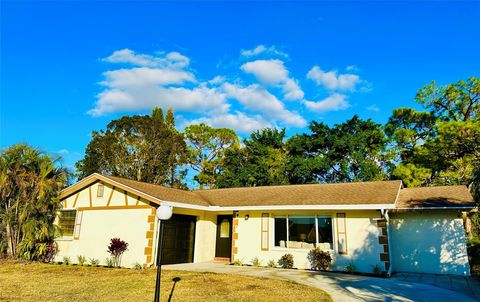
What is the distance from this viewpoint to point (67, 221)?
49.9ft

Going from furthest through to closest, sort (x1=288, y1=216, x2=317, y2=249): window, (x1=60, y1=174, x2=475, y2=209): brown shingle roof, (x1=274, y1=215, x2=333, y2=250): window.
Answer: (x1=288, y1=216, x2=317, y2=249): window < (x1=274, y1=215, x2=333, y2=250): window < (x1=60, y1=174, x2=475, y2=209): brown shingle roof

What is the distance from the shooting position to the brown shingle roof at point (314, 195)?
1220 cm

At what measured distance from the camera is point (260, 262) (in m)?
13.3

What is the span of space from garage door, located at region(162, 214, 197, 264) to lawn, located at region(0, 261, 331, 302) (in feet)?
5.45

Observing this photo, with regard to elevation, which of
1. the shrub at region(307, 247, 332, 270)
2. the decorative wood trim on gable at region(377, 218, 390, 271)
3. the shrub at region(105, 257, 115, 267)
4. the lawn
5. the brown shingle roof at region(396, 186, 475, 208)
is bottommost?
the lawn

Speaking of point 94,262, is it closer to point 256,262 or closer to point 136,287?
point 136,287

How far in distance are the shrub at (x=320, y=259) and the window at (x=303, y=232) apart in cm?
33

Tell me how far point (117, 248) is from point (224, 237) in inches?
192

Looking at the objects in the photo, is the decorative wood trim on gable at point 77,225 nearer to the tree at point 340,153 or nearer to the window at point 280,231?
the window at point 280,231

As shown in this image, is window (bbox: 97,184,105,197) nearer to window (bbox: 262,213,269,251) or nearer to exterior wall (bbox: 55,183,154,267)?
exterior wall (bbox: 55,183,154,267)

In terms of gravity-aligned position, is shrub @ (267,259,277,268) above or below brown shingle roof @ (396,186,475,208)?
below

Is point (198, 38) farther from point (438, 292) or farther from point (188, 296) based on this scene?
point (438, 292)

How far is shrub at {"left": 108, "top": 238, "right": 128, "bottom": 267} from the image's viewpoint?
12698mm

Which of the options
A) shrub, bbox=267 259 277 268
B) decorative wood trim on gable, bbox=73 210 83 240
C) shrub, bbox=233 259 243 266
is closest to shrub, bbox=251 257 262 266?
shrub, bbox=267 259 277 268
